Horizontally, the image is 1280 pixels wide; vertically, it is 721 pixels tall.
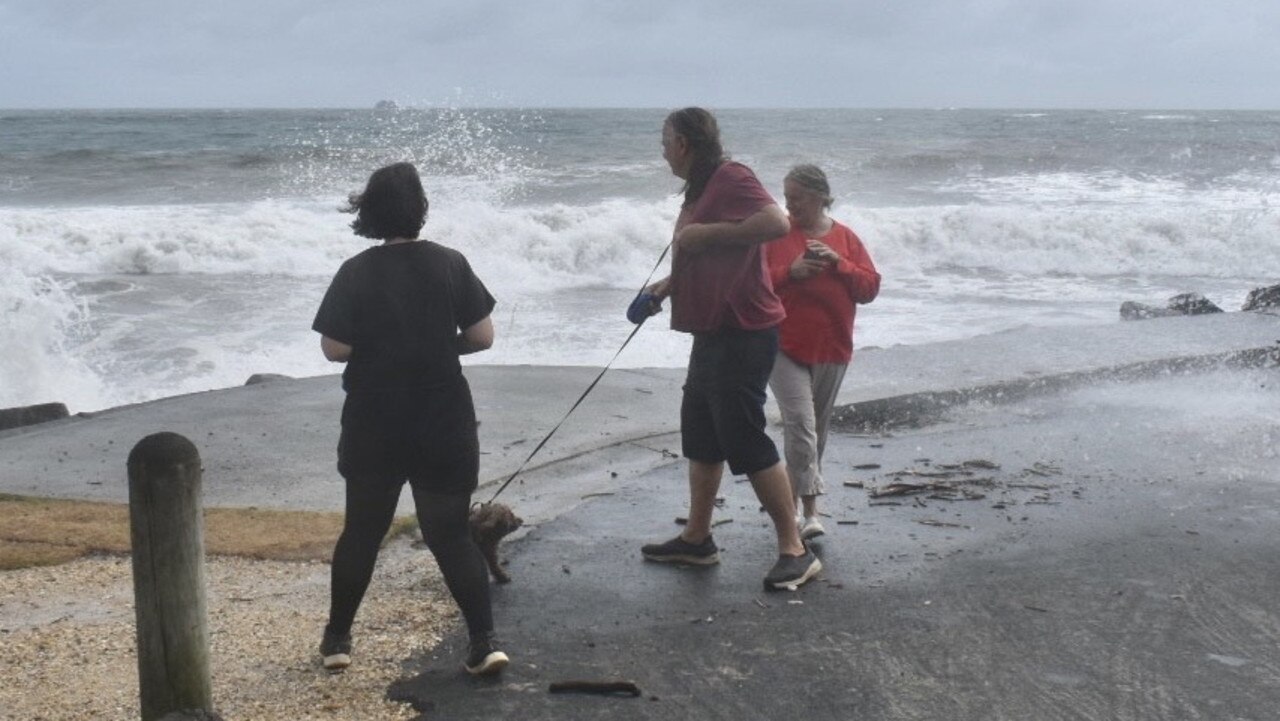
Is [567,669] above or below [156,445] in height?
below

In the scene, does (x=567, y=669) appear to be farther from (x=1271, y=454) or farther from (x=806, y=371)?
(x=1271, y=454)

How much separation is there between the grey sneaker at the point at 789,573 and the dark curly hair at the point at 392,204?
200cm

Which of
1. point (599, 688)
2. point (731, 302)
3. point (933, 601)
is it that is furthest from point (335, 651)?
point (933, 601)

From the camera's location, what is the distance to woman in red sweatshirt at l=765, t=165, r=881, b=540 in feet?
19.7

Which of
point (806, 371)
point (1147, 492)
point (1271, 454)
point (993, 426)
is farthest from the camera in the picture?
point (993, 426)

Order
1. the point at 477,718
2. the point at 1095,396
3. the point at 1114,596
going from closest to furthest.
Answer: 1. the point at 477,718
2. the point at 1114,596
3. the point at 1095,396

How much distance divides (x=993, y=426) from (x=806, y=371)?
2.97m

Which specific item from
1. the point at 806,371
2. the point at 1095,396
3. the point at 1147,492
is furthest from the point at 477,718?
the point at 1095,396

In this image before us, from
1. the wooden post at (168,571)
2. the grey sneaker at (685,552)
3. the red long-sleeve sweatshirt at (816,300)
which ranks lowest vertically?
the grey sneaker at (685,552)

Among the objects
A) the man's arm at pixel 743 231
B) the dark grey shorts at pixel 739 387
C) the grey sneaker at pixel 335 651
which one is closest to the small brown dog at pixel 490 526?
the grey sneaker at pixel 335 651

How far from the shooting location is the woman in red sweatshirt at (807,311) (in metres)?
5.99

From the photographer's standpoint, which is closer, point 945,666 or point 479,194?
point 945,666

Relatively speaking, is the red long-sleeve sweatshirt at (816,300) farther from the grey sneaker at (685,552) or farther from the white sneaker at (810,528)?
the grey sneaker at (685,552)

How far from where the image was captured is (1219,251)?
25.1 metres
